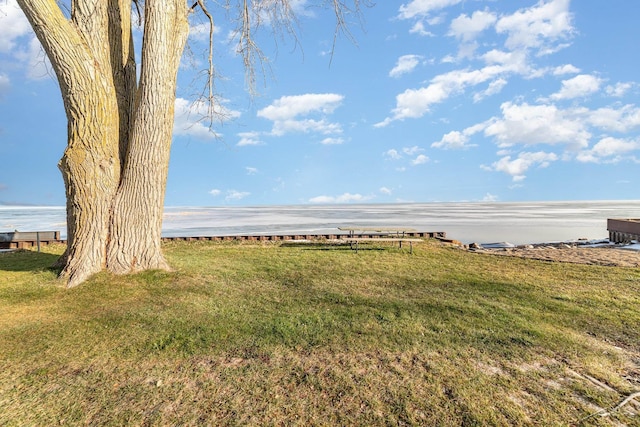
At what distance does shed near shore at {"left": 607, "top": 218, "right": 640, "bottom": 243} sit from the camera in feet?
45.6

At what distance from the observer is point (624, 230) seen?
14.6 m

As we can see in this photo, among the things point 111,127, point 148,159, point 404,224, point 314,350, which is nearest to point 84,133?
point 111,127

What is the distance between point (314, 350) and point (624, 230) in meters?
16.7

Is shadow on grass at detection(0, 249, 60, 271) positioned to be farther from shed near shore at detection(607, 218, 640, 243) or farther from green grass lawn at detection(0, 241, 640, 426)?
shed near shore at detection(607, 218, 640, 243)

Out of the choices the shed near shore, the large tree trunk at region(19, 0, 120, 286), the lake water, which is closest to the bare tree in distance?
the large tree trunk at region(19, 0, 120, 286)

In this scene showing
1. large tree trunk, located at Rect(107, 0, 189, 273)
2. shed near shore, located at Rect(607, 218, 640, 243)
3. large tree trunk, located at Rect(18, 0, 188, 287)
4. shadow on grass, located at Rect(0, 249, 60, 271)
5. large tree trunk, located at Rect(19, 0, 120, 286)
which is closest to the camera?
large tree trunk, located at Rect(19, 0, 120, 286)

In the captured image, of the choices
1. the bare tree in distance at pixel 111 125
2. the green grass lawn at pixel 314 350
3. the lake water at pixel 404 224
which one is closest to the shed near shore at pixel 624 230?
the lake water at pixel 404 224

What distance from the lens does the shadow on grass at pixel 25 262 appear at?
7.37 metres

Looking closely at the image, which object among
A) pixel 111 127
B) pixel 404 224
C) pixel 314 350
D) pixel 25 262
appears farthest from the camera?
pixel 404 224

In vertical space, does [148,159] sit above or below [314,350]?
above

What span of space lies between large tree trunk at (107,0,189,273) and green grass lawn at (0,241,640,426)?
0.63m

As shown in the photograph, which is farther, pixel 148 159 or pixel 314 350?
pixel 148 159

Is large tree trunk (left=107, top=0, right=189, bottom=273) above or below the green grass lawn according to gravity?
above

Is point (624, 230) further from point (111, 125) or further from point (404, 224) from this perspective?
point (111, 125)
